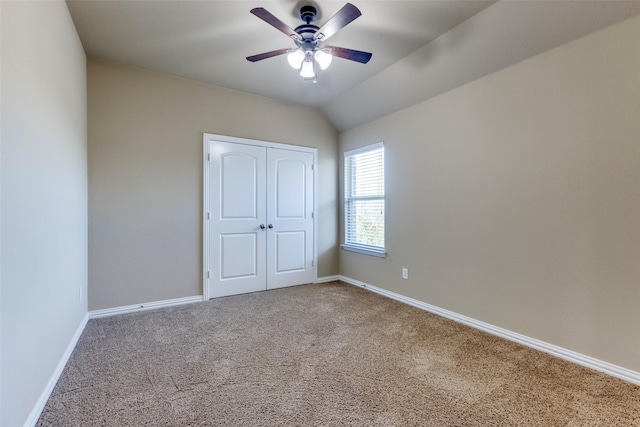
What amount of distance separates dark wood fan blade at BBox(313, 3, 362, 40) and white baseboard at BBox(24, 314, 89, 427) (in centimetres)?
288

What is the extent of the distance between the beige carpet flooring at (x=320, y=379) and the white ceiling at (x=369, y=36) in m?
2.47

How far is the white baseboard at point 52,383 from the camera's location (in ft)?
5.14

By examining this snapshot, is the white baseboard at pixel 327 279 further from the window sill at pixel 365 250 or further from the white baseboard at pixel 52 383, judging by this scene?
the white baseboard at pixel 52 383

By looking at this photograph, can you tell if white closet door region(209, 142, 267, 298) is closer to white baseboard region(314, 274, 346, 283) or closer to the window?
white baseboard region(314, 274, 346, 283)

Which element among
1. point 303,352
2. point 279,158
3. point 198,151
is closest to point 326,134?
point 279,158

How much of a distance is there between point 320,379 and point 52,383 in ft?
5.66

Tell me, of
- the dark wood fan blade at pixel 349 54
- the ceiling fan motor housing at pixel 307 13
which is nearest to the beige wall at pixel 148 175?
the ceiling fan motor housing at pixel 307 13

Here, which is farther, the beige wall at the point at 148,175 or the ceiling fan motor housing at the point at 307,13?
the beige wall at the point at 148,175

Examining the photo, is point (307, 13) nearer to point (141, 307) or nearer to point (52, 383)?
point (52, 383)

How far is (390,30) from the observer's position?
260cm

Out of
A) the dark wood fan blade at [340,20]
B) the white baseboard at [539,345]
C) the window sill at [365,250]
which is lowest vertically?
the white baseboard at [539,345]

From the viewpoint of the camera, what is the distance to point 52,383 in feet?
6.20

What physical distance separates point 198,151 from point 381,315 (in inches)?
115

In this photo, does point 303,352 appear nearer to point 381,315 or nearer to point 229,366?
point 229,366
